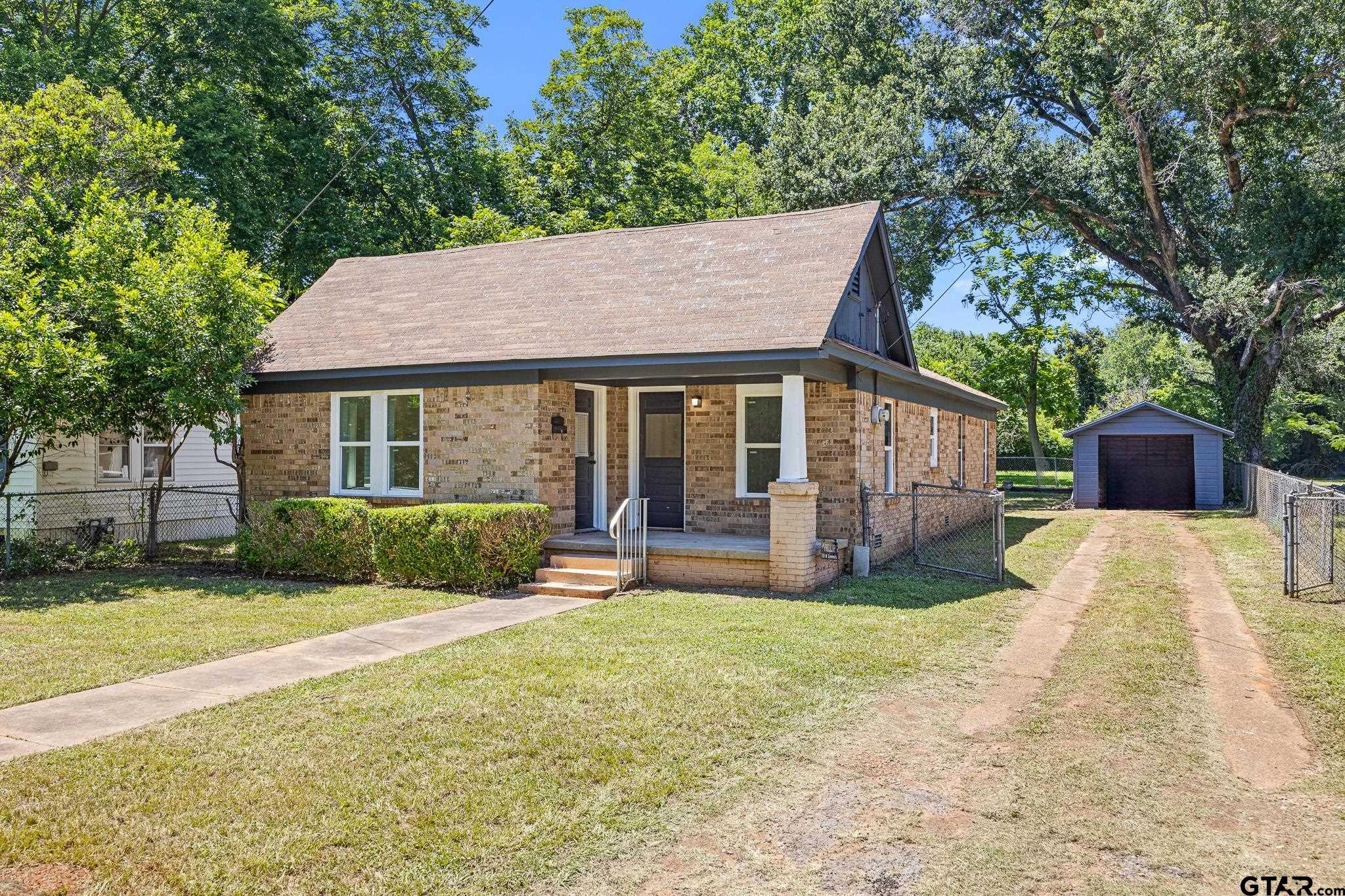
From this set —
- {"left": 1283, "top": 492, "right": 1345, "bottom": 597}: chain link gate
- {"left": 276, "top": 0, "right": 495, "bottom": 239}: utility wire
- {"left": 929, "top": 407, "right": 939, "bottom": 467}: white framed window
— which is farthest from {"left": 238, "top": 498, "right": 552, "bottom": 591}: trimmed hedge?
{"left": 276, "top": 0, "right": 495, "bottom": 239}: utility wire

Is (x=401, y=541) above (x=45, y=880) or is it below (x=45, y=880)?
above

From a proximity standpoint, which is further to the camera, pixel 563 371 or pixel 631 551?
pixel 563 371

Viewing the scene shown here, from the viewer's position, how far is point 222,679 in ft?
21.6

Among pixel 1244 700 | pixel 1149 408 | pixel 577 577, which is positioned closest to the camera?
pixel 1244 700

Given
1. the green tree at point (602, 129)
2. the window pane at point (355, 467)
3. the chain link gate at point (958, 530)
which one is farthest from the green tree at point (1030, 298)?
the window pane at point (355, 467)

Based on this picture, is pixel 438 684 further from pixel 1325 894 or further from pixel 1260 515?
pixel 1260 515

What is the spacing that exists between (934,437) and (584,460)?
7.49m

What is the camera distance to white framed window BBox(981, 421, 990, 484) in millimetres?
22562

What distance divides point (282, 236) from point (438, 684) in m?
20.4

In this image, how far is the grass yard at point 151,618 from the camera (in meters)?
6.82

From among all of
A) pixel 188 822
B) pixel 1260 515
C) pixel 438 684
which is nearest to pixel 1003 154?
pixel 1260 515

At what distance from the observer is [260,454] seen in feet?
45.8

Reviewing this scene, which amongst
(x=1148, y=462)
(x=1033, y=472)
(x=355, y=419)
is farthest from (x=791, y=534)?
(x=1033, y=472)

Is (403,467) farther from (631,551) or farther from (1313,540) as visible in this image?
(1313,540)
